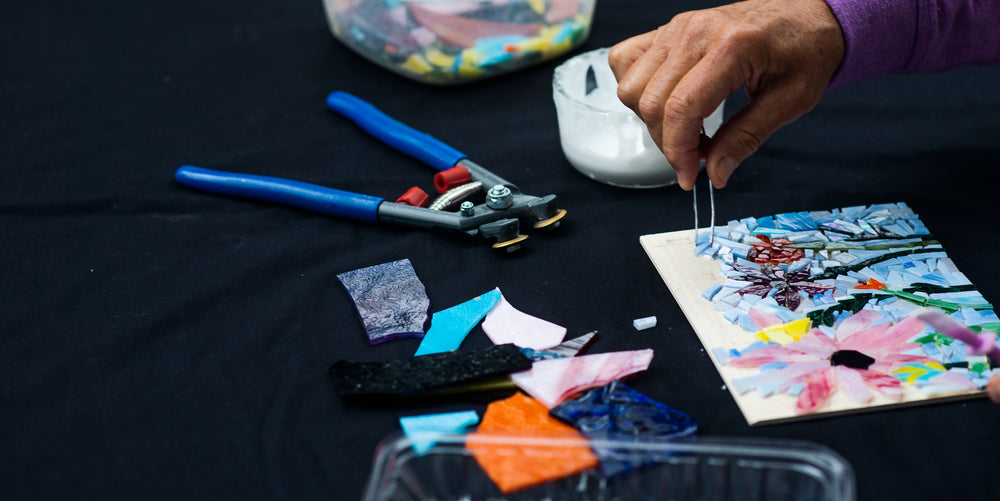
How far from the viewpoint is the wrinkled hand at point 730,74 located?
0.76m

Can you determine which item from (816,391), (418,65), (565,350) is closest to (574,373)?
(565,350)

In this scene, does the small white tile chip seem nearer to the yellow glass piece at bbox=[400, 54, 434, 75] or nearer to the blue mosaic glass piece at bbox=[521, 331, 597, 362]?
the blue mosaic glass piece at bbox=[521, 331, 597, 362]

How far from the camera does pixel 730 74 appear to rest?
76 cm

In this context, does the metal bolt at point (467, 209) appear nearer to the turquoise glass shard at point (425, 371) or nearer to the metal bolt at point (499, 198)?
the metal bolt at point (499, 198)

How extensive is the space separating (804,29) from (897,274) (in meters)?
0.25

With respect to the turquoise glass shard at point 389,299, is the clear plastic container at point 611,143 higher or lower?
higher

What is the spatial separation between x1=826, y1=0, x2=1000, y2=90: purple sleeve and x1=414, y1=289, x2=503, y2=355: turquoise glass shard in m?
0.42

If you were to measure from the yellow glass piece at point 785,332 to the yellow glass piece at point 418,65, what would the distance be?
65 centimetres

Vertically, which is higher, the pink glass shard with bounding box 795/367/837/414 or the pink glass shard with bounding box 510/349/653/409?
the pink glass shard with bounding box 510/349/653/409

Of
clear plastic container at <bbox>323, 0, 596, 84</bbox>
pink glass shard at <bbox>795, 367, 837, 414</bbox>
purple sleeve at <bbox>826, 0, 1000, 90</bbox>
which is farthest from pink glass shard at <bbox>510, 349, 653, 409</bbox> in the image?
clear plastic container at <bbox>323, 0, 596, 84</bbox>

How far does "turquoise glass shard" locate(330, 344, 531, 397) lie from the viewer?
27.8 inches

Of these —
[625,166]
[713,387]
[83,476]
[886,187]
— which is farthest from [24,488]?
[886,187]

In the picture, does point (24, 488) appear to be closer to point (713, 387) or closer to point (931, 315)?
point (713, 387)

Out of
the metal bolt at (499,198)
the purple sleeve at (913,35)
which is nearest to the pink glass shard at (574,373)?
the metal bolt at (499,198)
